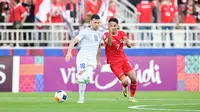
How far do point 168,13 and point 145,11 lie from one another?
0.91m

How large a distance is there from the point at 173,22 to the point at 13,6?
6.21 m

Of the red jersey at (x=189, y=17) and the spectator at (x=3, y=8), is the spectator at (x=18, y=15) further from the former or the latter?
the red jersey at (x=189, y=17)

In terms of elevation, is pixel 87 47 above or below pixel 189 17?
below

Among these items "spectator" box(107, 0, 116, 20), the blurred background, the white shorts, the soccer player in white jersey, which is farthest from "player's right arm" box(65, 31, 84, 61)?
"spectator" box(107, 0, 116, 20)

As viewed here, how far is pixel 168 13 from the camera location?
103 feet

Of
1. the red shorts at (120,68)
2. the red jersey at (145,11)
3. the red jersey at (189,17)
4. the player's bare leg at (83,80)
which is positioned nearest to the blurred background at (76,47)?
the red jersey at (145,11)

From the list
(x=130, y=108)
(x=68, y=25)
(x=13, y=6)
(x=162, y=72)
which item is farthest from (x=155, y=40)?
(x=130, y=108)

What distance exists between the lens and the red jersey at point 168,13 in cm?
3111

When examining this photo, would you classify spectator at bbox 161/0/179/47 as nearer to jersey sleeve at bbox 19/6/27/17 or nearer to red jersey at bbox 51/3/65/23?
red jersey at bbox 51/3/65/23

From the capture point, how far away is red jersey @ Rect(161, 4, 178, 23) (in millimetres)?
31109

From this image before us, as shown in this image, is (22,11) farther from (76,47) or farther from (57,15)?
(76,47)

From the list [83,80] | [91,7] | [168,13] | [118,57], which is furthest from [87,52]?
[168,13]

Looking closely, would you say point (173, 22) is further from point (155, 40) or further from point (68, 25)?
point (68, 25)

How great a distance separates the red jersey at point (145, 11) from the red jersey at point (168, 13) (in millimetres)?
491
